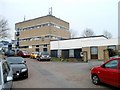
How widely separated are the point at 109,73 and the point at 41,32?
4853 cm

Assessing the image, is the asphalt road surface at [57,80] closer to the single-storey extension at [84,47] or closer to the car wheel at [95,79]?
the car wheel at [95,79]

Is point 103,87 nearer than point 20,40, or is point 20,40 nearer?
point 103,87

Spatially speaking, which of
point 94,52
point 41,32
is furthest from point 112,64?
point 41,32

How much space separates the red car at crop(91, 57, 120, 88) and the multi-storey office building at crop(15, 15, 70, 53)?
42.9 metres

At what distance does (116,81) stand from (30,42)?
172 feet

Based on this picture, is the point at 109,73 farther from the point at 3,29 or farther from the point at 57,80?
the point at 3,29

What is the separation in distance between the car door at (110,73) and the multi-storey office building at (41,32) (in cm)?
4373

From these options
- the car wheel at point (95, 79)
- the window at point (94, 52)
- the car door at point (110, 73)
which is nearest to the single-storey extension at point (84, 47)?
the window at point (94, 52)

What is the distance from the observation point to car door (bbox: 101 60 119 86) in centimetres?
1056

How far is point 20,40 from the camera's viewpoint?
218 ft

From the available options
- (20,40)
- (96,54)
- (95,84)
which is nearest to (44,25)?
(20,40)

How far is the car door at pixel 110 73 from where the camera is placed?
10.6 metres

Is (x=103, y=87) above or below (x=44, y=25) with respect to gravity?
below

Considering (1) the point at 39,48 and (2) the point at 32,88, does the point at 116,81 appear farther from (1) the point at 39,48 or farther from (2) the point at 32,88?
(1) the point at 39,48
